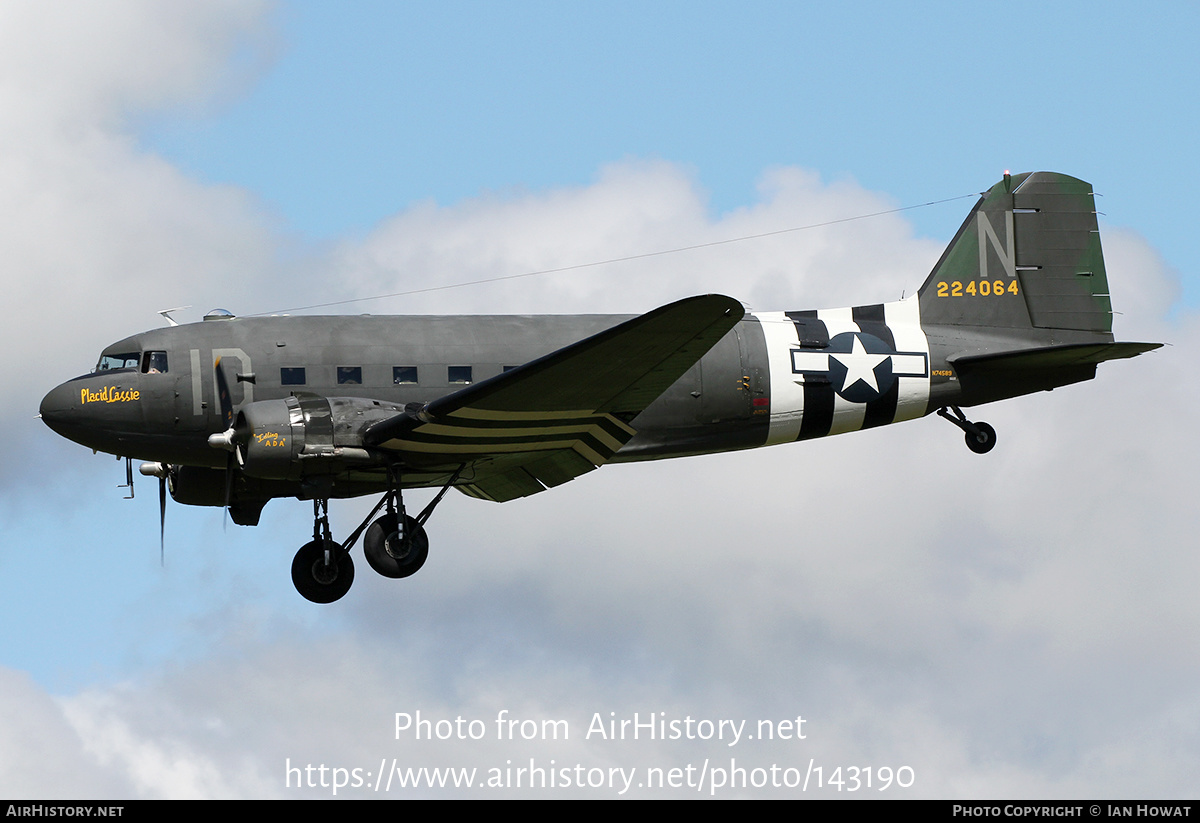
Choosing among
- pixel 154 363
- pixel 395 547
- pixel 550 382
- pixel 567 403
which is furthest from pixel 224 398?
pixel 550 382

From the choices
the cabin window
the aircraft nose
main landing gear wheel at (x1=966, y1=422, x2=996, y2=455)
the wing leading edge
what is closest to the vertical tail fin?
main landing gear wheel at (x1=966, y1=422, x2=996, y2=455)

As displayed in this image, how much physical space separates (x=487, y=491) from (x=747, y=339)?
5155mm

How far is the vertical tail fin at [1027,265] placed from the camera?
28578 mm

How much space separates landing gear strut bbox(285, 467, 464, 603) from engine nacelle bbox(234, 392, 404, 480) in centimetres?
88

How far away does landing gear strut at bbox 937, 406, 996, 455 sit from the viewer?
27.9 metres

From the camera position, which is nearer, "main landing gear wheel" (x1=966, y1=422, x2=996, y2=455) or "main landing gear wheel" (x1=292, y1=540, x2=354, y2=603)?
"main landing gear wheel" (x1=292, y1=540, x2=354, y2=603)

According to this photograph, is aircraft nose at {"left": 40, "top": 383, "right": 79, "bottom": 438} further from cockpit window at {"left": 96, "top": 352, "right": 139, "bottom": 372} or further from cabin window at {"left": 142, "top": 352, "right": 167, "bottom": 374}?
cabin window at {"left": 142, "top": 352, "right": 167, "bottom": 374}

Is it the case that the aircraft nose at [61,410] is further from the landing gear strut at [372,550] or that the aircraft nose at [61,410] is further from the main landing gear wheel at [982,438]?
the main landing gear wheel at [982,438]

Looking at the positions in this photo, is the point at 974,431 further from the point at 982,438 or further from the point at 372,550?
the point at 372,550

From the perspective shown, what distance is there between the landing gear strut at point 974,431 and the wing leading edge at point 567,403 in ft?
19.4

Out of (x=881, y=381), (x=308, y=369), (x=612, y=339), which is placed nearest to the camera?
(x=612, y=339)

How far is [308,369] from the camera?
2522cm
